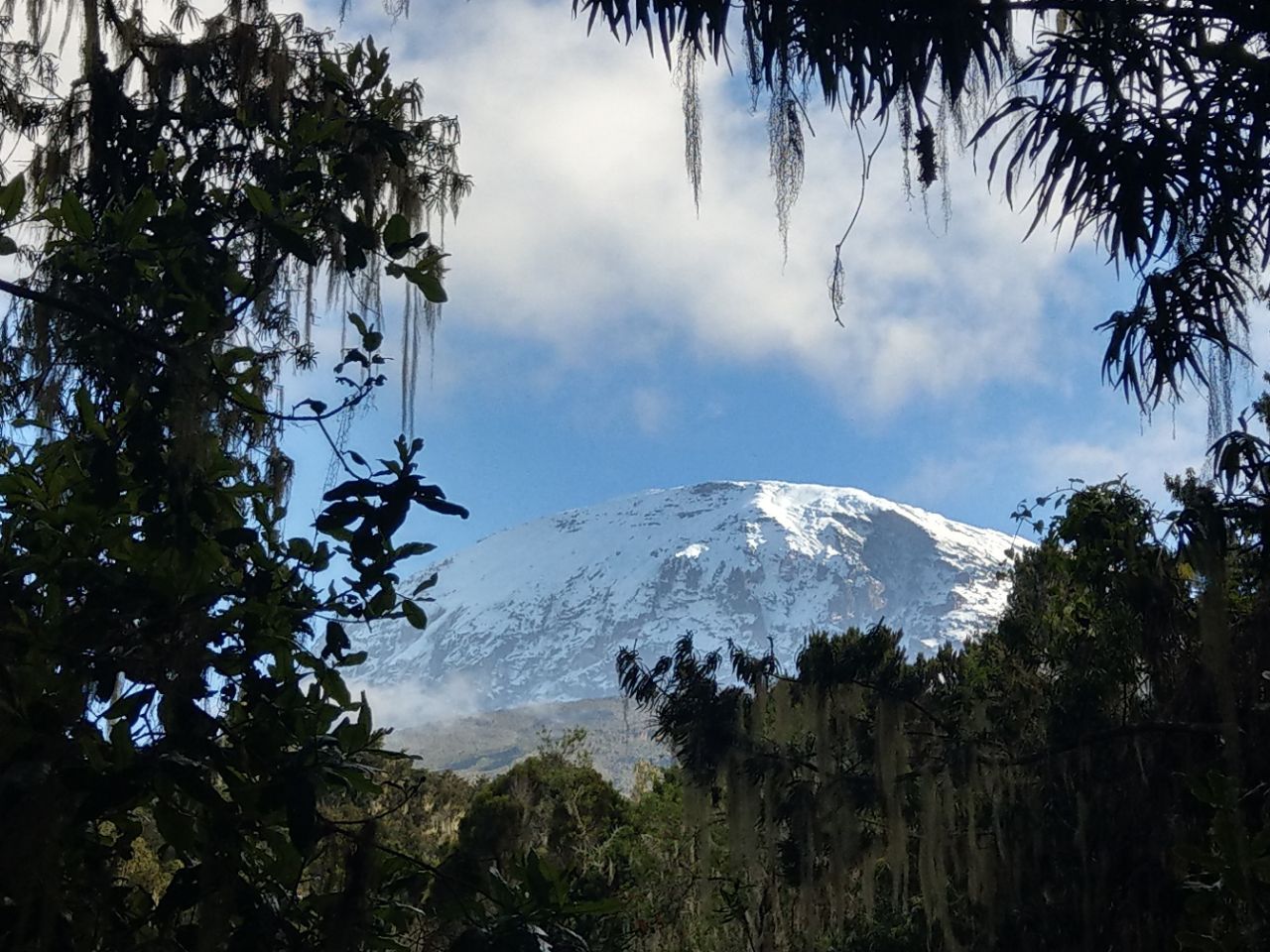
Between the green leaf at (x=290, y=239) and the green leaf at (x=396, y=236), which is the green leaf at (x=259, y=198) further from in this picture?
the green leaf at (x=396, y=236)

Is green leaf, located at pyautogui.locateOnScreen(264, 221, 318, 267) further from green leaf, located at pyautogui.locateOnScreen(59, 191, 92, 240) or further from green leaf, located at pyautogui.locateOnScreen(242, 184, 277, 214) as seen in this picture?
green leaf, located at pyautogui.locateOnScreen(59, 191, 92, 240)

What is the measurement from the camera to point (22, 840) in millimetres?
1756

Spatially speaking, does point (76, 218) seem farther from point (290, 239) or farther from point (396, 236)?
point (396, 236)

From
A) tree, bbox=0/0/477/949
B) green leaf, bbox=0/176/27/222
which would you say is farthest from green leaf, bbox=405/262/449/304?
green leaf, bbox=0/176/27/222

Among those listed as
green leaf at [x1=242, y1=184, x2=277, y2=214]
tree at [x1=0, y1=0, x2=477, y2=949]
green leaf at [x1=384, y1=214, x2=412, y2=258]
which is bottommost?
tree at [x1=0, y1=0, x2=477, y2=949]

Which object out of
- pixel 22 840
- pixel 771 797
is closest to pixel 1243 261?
pixel 22 840

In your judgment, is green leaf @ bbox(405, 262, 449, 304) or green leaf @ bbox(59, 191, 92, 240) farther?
green leaf @ bbox(405, 262, 449, 304)

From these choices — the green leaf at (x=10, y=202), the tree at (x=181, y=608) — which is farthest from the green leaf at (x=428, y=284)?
the green leaf at (x=10, y=202)

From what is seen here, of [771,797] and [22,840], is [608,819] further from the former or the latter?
[22,840]

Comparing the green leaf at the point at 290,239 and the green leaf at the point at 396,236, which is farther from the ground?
the green leaf at the point at 396,236

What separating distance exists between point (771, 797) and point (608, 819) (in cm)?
1172

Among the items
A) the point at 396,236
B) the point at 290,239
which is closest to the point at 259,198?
the point at 290,239

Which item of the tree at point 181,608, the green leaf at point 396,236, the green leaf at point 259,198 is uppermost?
the green leaf at point 396,236

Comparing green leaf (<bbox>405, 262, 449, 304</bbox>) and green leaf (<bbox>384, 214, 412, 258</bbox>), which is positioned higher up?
green leaf (<bbox>384, 214, 412, 258</bbox>)
